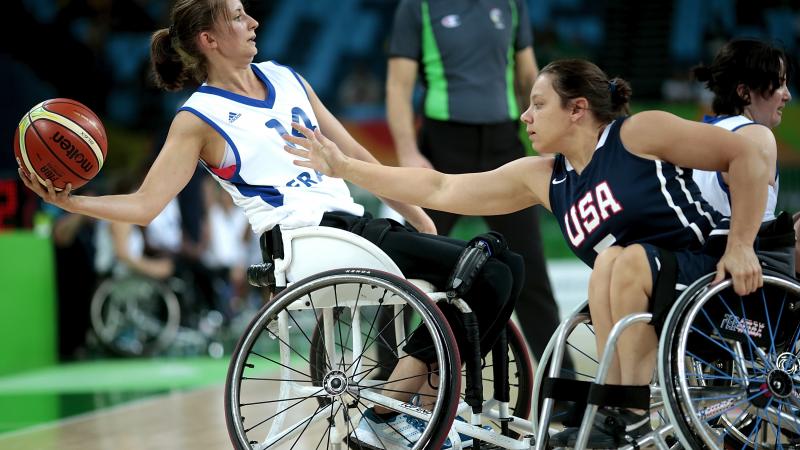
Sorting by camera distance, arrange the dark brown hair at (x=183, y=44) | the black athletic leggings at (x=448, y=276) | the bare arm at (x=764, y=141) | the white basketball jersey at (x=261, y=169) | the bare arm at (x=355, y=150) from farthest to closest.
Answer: the bare arm at (x=355, y=150) → the dark brown hair at (x=183, y=44) → the white basketball jersey at (x=261, y=169) → the black athletic leggings at (x=448, y=276) → the bare arm at (x=764, y=141)

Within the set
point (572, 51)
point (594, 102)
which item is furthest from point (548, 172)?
point (572, 51)

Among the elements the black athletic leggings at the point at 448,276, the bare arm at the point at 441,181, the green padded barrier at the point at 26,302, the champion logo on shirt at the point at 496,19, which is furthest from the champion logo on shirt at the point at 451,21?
the green padded barrier at the point at 26,302

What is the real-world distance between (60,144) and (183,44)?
50cm

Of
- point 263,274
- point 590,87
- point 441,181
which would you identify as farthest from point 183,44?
point 590,87

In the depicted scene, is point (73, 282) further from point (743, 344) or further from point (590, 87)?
point (743, 344)

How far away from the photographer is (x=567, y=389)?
2479 millimetres

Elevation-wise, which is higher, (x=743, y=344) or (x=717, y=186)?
(x=717, y=186)

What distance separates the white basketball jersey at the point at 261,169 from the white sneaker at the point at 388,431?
545 mm

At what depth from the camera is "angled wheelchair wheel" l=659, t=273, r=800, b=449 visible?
7.50 ft

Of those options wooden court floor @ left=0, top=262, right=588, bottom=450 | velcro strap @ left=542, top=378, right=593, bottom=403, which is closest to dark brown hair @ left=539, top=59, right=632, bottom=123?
velcro strap @ left=542, top=378, right=593, bottom=403

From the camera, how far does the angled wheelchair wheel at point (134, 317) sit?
7.20 metres

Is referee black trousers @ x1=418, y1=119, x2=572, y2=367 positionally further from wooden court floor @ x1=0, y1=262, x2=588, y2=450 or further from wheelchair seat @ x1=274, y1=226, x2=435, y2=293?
wheelchair seat @ x1=274, y1=226, x2=435, y2=293

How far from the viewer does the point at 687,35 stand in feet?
40.2

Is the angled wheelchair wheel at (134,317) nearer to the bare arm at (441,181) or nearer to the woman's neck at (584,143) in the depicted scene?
the bare arm at (441,181)
